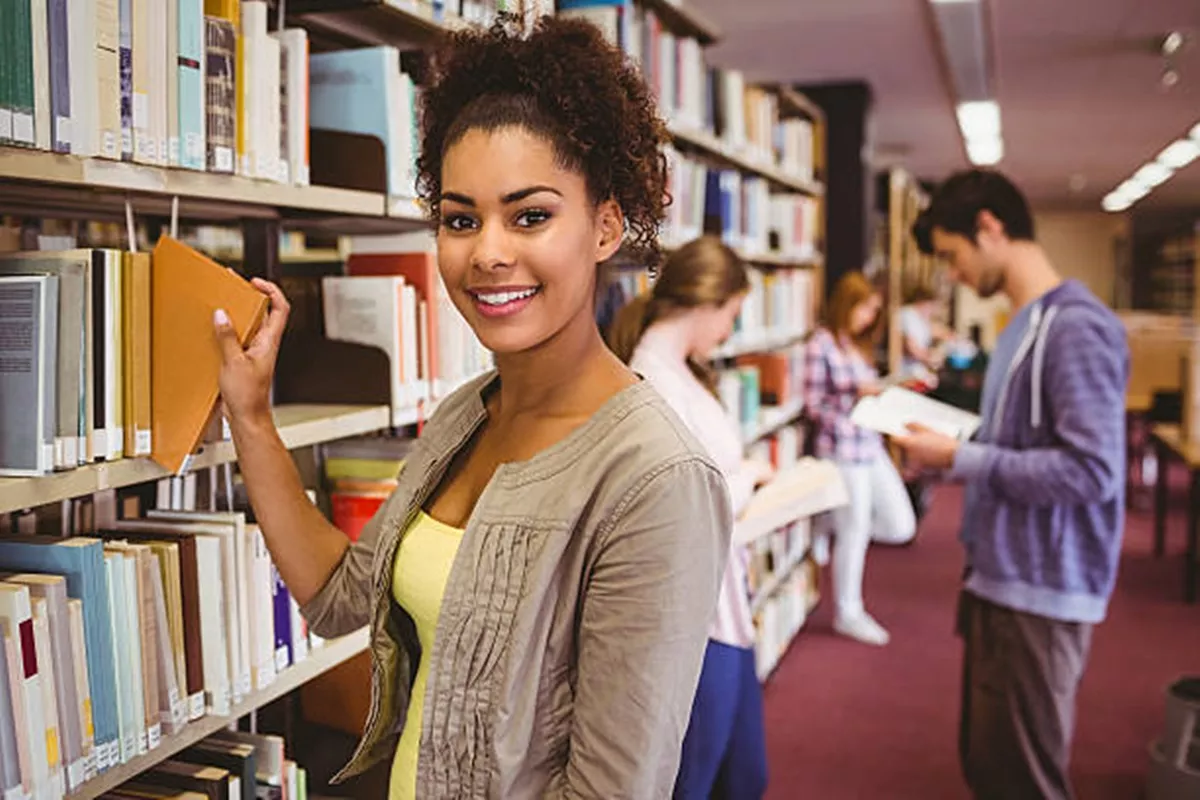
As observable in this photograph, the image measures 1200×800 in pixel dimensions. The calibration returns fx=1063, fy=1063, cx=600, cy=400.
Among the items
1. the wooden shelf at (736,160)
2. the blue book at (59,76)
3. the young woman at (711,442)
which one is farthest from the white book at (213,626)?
the wooden shelf at (736,160)

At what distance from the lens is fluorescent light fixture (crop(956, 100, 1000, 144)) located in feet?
25.7

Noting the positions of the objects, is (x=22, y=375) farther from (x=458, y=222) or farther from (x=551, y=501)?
(x=551, y=501)

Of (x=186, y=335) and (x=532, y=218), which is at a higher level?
(x=532, y=218)

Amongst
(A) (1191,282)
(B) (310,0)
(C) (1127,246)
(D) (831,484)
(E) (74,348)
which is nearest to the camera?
(E) (74,348)

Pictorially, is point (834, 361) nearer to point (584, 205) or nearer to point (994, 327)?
point (584, 205)

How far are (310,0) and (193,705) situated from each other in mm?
1148

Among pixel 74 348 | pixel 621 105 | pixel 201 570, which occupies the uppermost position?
pixel 621 105

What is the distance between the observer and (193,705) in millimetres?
1479

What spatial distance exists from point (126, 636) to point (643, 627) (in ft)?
2.41

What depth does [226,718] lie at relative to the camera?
5.03 feet


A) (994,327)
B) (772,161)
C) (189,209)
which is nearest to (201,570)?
(189,209)

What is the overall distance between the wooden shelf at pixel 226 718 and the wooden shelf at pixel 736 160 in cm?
145

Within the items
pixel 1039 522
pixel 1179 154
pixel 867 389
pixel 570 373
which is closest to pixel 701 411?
pixel 1039 522

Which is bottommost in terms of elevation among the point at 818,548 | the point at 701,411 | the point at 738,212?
the point at 818,548
